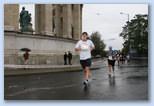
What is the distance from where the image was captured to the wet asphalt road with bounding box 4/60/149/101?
6.99 meters

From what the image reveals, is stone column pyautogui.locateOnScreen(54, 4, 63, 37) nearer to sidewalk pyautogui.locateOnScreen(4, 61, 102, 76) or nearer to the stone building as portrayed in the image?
the stone building

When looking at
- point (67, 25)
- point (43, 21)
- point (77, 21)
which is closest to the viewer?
point (77, 21)

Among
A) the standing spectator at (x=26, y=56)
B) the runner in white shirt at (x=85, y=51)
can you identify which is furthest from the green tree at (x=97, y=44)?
the standing spectator at (x=26, y=56)

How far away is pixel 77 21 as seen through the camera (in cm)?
Result: 762

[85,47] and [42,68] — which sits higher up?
[85,47]

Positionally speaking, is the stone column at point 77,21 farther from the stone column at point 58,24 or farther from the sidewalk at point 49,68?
the sidewalk at point 49,68

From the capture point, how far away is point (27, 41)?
755cm

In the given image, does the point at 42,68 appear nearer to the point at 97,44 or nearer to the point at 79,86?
the point at 79,86

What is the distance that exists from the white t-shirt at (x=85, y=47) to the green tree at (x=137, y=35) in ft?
1.45

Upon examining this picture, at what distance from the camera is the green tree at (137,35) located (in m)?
7.02

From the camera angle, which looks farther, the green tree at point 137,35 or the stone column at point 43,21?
the stone column at point 43,21

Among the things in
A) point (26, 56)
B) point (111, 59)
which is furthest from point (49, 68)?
point (111, 59)

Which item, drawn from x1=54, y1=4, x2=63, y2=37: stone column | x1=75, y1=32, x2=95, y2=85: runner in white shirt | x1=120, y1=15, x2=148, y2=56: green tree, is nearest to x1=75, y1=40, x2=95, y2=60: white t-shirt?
x1=75, y1=32, x2=95, y2=85: runner in white shirt

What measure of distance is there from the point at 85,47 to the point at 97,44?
0.53ft
